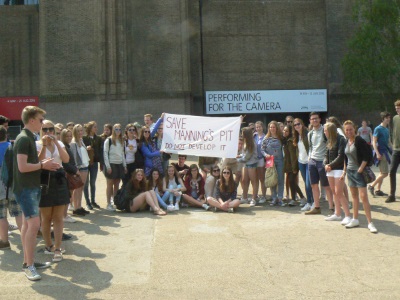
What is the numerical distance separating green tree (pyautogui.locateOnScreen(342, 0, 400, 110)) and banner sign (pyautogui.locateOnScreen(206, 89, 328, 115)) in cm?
254

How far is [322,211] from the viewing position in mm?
10328

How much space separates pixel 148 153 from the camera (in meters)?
10.9

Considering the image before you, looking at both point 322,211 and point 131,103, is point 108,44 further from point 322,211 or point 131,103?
point 322,211

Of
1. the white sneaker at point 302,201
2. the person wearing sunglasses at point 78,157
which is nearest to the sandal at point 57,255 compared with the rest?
the person wearing sunglasses at point 78,157

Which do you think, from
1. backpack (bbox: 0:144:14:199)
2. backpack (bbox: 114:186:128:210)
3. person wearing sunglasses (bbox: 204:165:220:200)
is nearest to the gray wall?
person wearing sunglasses (bbox: 204:165:220:200)

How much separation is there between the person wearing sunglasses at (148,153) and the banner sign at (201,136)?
328mm

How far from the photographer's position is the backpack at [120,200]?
10.3 metres

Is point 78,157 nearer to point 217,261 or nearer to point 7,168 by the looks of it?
point 7,168

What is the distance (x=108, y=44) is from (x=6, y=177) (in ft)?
70.4

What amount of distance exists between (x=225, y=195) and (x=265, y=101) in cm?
2063

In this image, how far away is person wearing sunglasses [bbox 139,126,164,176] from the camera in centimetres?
1095

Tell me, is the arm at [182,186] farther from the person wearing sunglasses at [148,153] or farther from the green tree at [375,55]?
the green tree at [375,55]

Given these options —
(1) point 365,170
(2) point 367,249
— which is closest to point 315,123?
(1) point 365,170

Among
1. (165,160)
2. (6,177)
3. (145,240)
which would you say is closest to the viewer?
(6,177)
